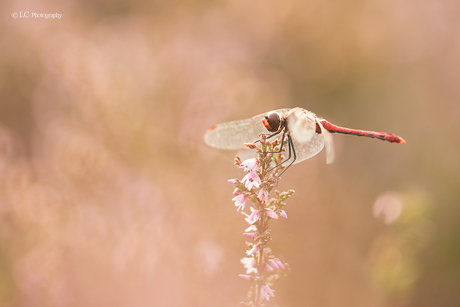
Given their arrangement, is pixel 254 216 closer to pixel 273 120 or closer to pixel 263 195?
pixel 263 195

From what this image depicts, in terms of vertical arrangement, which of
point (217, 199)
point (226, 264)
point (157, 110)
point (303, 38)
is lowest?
point (226, 264)

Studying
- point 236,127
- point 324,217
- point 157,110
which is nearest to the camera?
point 236,127

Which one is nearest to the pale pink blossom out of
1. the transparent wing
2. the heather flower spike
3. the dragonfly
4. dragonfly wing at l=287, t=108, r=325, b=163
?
the heather flower spike

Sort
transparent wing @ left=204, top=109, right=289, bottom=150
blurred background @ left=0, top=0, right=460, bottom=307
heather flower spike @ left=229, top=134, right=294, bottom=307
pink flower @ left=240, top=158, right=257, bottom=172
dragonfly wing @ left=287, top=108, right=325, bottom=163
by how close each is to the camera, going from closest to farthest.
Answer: heather flower spike @ left=229, top=134, right=294, bottom=307, pink flower @ left=240, top=158, right=257, bottom=172, dragonfly wing @ left=287, top=108, right=325, bottom=163, transparent wing @ left=204, top=109, right=289, bottom=150, blurred background @ left=0, top=0, right=460, bottom=307

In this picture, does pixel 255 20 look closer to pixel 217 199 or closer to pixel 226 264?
pixel 217 199

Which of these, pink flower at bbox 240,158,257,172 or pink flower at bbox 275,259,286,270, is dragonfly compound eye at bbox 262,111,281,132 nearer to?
pink flower at bbox 240,158,257,172

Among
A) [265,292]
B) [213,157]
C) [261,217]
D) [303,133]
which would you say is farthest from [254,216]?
[213,157]

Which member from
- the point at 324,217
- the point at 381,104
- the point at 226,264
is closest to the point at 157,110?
the point at 226,264

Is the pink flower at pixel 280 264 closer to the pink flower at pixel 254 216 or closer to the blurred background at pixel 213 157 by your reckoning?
the pink flower at pixel 254 216
